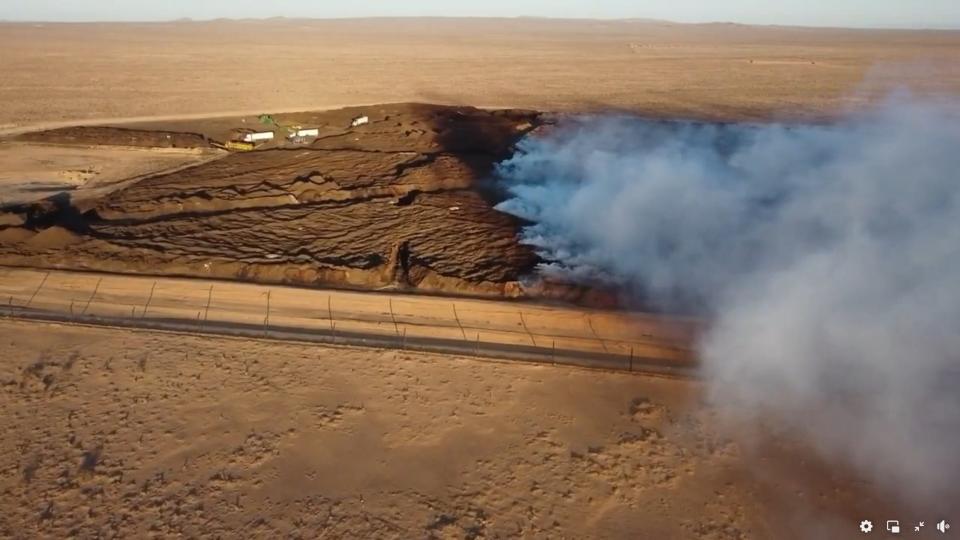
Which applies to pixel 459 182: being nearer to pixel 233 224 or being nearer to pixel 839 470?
pixel 233 224

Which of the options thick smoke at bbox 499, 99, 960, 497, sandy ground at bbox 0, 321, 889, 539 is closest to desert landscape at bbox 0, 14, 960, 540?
sandy ground at bbox 0, 321, 889, 539

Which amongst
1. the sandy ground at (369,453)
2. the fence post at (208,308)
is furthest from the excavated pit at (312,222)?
the sandy ground at (369,453)

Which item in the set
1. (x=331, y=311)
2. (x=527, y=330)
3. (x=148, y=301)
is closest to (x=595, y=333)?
(x=527, y=330)

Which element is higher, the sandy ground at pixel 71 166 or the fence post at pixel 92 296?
the sandy ground at pixel 71 166

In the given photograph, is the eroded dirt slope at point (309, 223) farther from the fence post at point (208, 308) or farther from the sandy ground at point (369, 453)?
the sandy ground at point (369, 453)

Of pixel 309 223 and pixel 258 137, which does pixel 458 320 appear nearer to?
pixel 309 223
